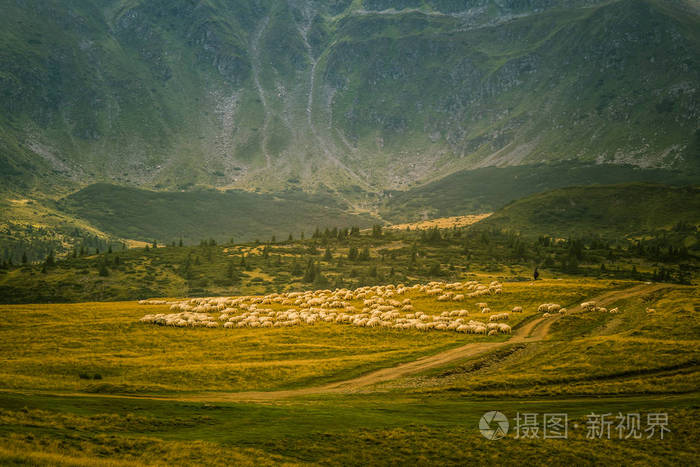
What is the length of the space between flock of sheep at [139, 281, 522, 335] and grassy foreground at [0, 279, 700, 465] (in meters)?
2.19

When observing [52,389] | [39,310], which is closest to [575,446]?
[52,389]

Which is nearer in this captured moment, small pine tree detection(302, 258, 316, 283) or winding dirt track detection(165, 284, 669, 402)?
winding dirt track detection(165, 284, 669, 402)

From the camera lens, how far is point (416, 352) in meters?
42.3

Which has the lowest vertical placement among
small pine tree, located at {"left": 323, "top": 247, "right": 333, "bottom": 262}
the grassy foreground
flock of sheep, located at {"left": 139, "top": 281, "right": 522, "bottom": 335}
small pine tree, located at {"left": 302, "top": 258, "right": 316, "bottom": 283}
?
the grassy foreground

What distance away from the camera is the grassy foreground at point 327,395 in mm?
22109

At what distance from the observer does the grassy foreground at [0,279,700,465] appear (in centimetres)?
2211

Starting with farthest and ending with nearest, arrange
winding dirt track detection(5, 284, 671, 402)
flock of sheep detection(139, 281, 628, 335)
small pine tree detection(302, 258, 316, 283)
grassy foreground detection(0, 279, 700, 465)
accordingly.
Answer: small pine tree detection(302, 258, 316, 283) → flock of sheep detection(139, 281, 628, 335) → winding dirt track detection(5, 284, 671, 402) → grassy foreground detection(0, 279, 700, 465)

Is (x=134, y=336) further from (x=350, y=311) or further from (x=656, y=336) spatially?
(x=656, y=336)

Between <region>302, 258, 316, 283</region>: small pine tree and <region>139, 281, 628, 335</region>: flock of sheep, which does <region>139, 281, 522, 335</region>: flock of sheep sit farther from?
<region>302, 258, 316, 283</region>: small pine tree

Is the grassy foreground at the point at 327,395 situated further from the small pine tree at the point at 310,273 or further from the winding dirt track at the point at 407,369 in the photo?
the small pine tree at the point at 310,273

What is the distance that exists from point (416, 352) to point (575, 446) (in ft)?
64.3

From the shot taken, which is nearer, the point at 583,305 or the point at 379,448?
the point at 379,448

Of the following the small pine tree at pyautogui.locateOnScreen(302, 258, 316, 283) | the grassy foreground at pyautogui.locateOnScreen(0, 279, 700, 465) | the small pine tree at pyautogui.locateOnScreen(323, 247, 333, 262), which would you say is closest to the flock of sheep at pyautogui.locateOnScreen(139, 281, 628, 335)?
the grassy foreground at pyautogui.locateOnScreen(0, 279, 700, 465)

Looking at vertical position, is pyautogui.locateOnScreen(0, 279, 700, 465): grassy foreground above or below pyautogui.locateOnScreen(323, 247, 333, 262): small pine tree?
below
